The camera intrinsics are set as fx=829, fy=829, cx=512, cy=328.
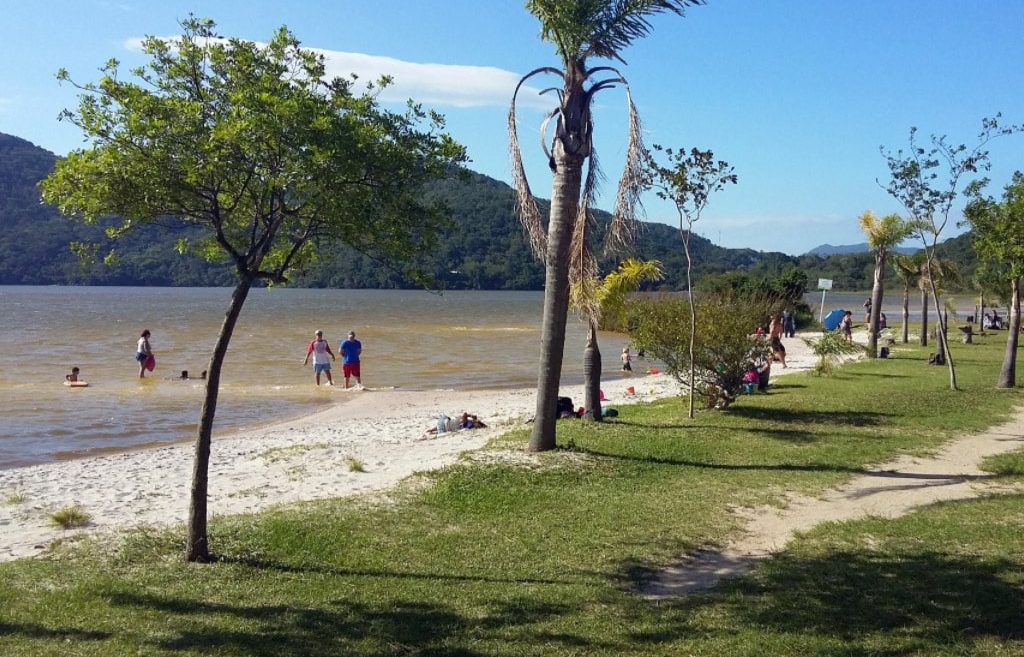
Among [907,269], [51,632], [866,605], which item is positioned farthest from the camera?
[907,269]

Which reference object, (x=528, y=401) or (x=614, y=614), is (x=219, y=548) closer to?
(x=614, y=614)

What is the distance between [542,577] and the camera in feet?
21.9

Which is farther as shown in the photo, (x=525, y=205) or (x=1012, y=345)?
(x=1012, y=345)

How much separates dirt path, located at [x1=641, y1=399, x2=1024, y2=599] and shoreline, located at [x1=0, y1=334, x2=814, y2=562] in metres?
4.26

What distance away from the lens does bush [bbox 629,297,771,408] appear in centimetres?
1445

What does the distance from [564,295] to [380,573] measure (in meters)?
5.20

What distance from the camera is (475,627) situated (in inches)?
217

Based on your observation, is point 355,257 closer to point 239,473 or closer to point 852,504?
point 239,473

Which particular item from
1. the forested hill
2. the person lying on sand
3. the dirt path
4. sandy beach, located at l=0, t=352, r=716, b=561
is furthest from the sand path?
the forested hill

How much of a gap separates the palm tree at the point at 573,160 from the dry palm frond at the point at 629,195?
0.01m

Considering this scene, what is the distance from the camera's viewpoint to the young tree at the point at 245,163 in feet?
19.1

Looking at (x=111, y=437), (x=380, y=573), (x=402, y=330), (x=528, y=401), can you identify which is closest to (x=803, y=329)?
(x=402, y=330)

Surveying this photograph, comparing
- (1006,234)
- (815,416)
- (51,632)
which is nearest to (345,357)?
(815,416)

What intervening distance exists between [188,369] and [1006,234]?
82.4 ft
